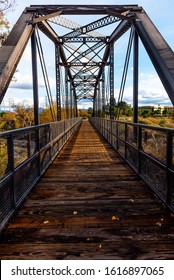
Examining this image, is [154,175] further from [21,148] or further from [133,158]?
[21,148]

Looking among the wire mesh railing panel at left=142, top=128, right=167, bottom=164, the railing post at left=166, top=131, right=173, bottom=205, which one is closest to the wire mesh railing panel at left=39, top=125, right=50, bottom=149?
the wire mesh railing panel at left=142, top=128, right=167, bottom=164

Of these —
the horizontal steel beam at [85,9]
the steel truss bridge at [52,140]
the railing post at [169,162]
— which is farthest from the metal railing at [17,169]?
the horizontal steel beam at [85,9]

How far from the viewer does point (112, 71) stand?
12.7m

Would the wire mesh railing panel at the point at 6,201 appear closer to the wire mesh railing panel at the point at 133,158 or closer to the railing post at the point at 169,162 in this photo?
the railing post at the point at 169,162

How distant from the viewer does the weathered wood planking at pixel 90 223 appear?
2127 mm

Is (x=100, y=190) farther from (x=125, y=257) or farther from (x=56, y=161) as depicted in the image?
(x=56, y=161)

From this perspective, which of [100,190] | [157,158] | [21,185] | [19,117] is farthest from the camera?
[19,117]

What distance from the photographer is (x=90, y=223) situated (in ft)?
Result: 8.78

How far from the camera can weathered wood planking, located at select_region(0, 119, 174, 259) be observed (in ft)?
6.98

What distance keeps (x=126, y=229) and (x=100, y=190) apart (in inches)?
52.5

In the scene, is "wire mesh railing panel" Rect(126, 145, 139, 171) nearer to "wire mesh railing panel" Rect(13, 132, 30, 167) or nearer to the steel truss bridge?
the steel truss bridge

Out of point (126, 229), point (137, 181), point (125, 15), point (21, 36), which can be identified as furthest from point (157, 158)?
point (125, 15)

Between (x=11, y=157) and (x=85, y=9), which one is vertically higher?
(x=85, y=9)

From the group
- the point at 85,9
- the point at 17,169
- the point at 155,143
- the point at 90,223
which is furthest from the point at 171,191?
the point at 85,9
